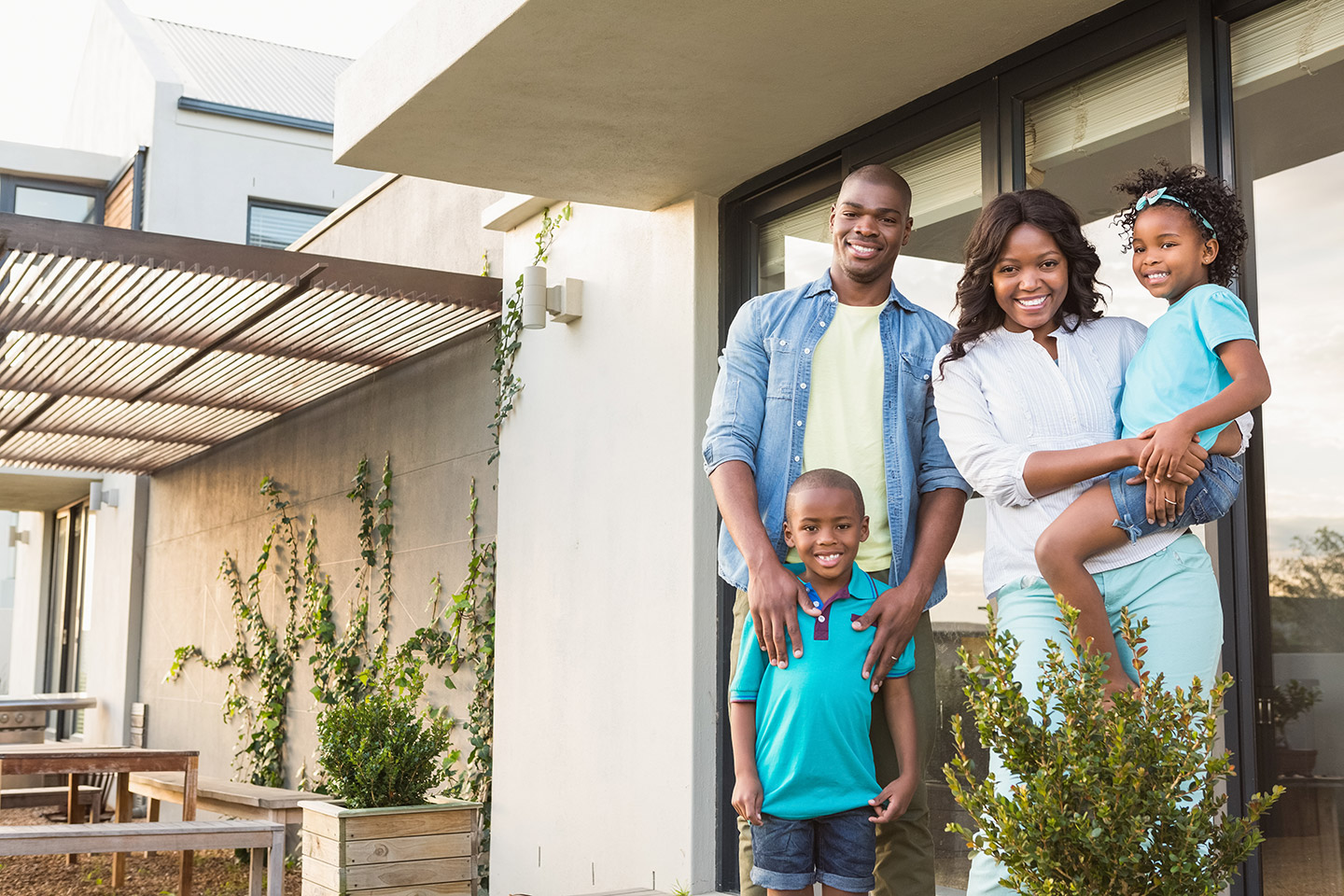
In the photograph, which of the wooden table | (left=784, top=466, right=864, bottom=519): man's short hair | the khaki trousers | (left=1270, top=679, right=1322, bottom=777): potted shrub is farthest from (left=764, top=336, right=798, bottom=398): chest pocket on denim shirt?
the wooden table

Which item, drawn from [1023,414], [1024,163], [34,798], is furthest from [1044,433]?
[34,798]

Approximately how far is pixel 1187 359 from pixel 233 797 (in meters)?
6.17

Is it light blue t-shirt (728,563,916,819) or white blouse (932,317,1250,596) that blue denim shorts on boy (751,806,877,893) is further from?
white blouse (932,317,1250,596)

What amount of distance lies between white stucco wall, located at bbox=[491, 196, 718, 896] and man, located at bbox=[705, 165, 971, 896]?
2.04 m

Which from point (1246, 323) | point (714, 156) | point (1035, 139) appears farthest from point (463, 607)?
point (1246, 323)

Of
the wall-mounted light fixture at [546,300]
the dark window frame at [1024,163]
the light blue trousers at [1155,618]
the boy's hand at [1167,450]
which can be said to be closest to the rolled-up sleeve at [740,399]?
the light blue trousers at [1155,618]

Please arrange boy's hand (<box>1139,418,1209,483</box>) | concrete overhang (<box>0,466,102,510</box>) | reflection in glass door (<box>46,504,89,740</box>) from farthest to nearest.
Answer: reflection in glass door (<box>46,504,89,740</box>) < concrete overhang (<box>0,466,102,510</box>) < boy's hand (<box>1139,418,1209,483</box>)

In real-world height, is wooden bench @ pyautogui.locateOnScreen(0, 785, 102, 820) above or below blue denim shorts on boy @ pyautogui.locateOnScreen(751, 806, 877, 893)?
below

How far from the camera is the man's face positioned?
271cm

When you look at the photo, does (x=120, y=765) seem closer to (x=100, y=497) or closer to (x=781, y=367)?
(x=781, y=367)

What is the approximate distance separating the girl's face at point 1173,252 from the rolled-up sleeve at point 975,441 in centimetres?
38

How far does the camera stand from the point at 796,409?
271cm

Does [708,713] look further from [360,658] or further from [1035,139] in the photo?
[360,658]

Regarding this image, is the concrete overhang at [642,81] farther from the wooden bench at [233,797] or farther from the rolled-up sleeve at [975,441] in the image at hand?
the wooden bench at [233,797]
